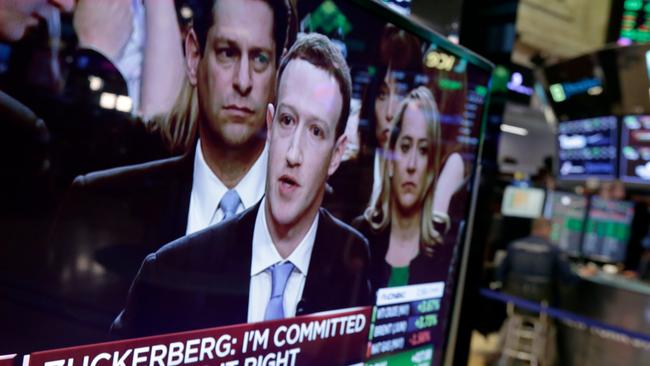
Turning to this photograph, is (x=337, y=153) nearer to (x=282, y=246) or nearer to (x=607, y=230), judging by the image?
(x=282, y=246)

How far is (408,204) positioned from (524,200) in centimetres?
494

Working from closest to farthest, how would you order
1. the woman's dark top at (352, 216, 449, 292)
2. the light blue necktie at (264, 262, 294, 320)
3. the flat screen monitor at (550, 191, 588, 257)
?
1. the light blue necktie at (264, 262, 294, 320)
2. the woman's dark top at (352, 216, 449, 292)
3. the flat screen monitor at (550, 191, 588, 257)

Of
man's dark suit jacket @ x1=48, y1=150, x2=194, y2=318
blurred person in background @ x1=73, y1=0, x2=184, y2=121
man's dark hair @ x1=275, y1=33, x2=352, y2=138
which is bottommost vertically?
man's dark suit jacket @ x1=48, y1=150, x2=194, y2=318

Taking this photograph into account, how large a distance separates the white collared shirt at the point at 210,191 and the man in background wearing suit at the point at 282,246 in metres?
0.02

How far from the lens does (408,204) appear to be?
165 cm

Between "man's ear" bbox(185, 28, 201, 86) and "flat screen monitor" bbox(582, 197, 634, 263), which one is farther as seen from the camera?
"flat screen monitor" bbox(582, 197, 634, 263)

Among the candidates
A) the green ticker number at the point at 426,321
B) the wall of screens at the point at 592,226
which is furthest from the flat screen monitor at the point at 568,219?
the green ticker number at the point at 426,321

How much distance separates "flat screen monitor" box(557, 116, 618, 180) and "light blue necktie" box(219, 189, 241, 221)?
4.18 meters

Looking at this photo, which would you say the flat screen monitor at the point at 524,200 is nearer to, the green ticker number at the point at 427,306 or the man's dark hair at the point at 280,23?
the green ticker number at the point at 427,306

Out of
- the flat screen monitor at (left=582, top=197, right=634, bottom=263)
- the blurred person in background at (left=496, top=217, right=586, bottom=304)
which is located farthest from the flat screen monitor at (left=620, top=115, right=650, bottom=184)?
the flat screen monitor at (left=582, top=197, right=634, bottom=263)

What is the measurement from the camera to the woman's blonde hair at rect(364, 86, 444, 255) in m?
1.52

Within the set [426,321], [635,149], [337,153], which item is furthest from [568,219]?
[337,153]

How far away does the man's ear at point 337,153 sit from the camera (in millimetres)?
1355

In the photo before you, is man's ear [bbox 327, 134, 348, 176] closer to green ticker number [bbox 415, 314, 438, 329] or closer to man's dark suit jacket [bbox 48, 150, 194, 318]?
man's dark suit jacket [bbox 48, 150, 194, 318]
